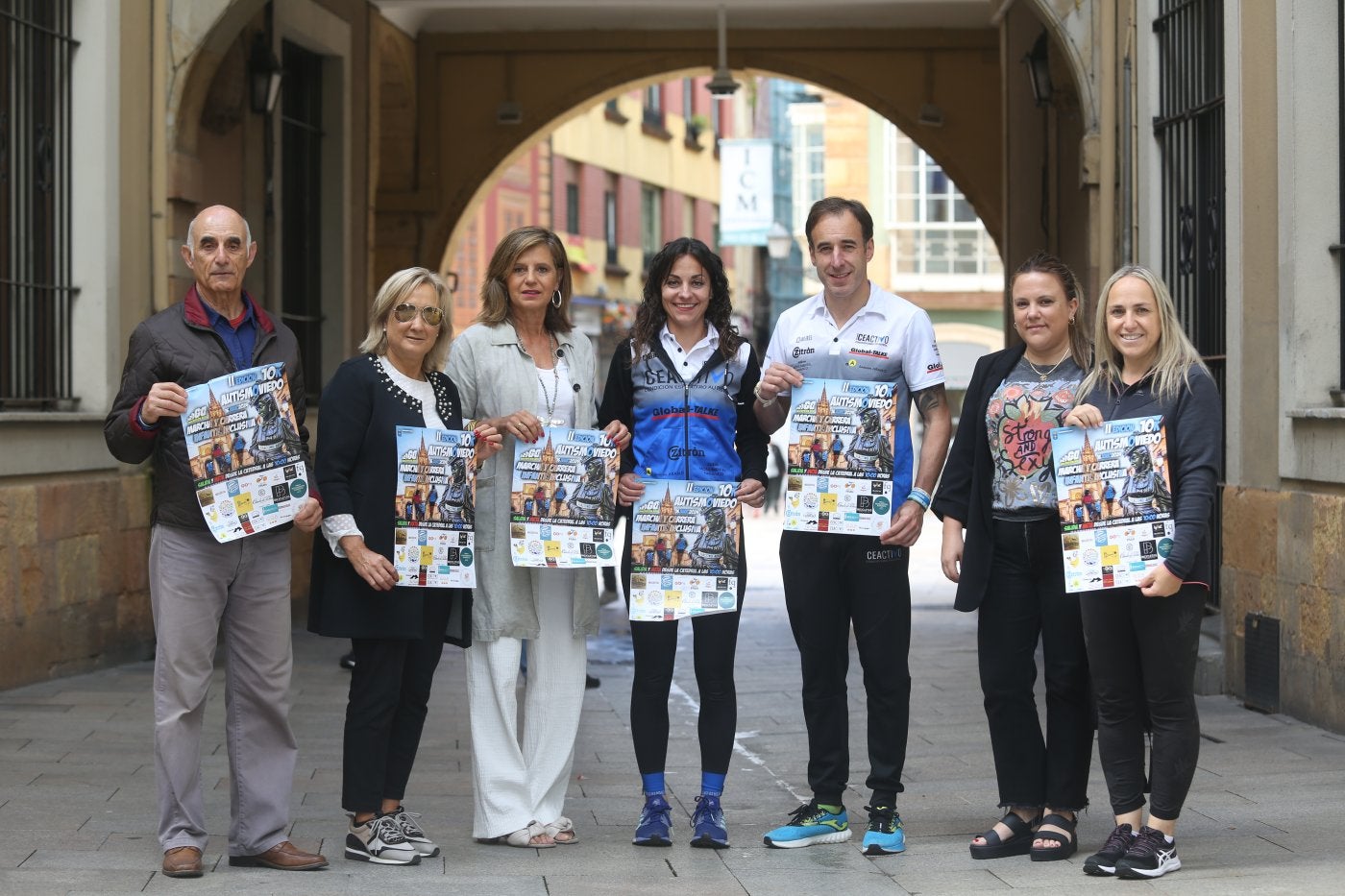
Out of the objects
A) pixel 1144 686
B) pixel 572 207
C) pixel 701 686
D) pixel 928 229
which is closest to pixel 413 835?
pixel 701 686

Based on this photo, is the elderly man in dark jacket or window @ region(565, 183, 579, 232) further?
window @ region(565, 183, 579, 232)

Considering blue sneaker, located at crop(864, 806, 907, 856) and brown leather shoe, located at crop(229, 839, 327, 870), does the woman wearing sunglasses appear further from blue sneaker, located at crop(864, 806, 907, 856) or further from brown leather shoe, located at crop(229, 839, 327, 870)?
blue sneaker, located at crop(864, 806, 907, 856)

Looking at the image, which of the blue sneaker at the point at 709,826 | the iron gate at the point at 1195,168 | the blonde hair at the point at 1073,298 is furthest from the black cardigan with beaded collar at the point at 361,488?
the iron gate at the point at 1195,168

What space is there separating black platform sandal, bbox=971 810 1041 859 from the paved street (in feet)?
0.21

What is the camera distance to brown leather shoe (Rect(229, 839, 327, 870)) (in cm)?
557

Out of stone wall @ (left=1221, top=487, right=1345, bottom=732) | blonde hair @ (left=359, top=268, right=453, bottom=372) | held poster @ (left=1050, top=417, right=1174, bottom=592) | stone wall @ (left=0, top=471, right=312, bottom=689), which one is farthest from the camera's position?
stone wall @ (left=0, top=471, right=312, bottom=689)

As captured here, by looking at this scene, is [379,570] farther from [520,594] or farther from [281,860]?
[281,860]

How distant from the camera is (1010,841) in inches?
227

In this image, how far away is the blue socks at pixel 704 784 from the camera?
19.4 ft

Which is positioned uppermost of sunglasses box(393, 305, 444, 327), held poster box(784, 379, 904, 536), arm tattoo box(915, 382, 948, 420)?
sunglasses box(393, 305, 444, 327)

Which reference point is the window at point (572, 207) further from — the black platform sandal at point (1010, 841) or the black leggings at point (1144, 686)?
the black leggings at point (1144, 686)

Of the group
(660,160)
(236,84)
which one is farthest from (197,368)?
(660,160)

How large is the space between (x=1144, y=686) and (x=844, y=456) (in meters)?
1.08

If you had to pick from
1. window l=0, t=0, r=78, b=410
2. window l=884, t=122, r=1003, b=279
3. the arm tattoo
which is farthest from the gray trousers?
window l=884, t=122, r=1003, b=279
